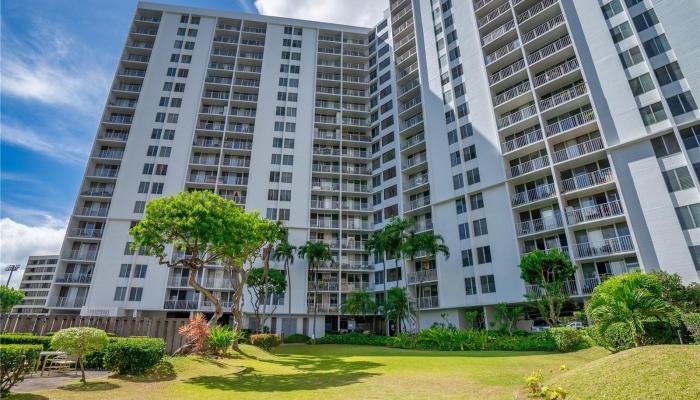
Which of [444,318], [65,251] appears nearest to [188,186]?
[65,251]

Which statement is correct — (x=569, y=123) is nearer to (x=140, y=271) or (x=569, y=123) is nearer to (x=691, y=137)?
(x=691, y=137)

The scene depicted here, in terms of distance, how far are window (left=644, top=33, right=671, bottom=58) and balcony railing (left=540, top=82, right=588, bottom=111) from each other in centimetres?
513

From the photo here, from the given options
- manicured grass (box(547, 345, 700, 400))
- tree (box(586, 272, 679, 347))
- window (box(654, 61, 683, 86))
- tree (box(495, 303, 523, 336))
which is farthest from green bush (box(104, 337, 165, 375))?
window (box(654, 61, 683, 86))

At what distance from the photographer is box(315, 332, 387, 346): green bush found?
37.8 meters

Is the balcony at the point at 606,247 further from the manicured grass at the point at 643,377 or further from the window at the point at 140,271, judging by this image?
the window at the point at 140,271

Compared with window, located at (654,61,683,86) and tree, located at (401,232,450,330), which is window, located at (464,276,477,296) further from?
window, located at (654,61,683,86)

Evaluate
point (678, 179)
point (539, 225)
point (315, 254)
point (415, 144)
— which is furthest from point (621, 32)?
point (315, 254)

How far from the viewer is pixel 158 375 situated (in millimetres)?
14555

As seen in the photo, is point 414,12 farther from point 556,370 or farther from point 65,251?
point 65,251

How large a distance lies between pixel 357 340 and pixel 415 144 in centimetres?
2672

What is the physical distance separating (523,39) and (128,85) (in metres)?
57.2

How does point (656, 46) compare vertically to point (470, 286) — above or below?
above

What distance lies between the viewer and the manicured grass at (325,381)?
1156 centimetres

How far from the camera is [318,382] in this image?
14523mm
